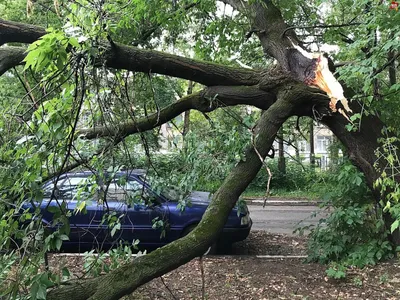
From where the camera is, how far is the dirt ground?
489 centimetres

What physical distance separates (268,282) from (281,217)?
701cm

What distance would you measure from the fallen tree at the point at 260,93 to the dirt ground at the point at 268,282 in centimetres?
90

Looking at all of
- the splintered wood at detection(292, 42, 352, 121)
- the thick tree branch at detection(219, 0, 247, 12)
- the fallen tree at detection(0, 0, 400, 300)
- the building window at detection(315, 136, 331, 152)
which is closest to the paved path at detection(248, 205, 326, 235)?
the building window at detection(315, 136, 331, 152)

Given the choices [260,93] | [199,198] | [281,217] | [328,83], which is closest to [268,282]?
[199,198]

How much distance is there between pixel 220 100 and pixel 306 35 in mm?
5524

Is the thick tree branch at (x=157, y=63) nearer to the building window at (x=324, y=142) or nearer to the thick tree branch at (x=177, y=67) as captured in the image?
the thick tree branch at (x=177, y=67)

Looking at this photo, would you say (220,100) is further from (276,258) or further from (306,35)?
(306,35)

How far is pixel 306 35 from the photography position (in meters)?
10.2

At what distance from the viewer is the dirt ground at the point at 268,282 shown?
4.89 metres

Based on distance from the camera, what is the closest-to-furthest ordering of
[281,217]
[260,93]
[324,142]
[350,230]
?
[260,93] < [350,230] < [281,217] < [324,142]

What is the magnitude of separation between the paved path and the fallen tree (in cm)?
352

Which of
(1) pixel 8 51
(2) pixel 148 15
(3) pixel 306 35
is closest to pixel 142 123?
(1) pixel 8 51

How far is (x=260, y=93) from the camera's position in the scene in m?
5.76

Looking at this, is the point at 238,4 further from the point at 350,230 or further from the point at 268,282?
the point at 268,282
